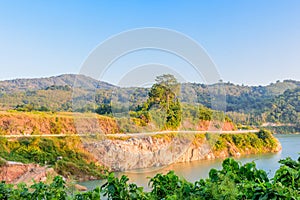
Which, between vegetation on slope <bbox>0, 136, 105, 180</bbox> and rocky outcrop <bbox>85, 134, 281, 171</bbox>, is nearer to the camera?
rocky outcrop <bbox>85, 134, 281, 171</bbox>

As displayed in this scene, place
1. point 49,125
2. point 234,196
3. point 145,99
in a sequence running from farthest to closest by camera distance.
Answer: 1. point 49,125
2. point 145,99
3. point 234,196

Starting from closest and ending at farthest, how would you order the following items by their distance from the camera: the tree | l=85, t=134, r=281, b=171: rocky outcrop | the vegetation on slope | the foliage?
the foliage → the tree → l=85, t=134, r=281, b=171: rocky outcrop → the vegetation on slope

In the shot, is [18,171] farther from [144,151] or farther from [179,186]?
[179,186]

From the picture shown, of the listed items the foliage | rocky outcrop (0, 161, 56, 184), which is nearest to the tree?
the foliage

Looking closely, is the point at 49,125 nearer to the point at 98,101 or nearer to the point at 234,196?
the point at 98,101

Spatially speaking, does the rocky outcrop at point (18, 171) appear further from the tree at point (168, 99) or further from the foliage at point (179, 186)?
the foliage at point (179, 186)

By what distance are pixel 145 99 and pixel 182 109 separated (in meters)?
0.95

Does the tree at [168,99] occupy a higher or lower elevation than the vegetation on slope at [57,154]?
higher

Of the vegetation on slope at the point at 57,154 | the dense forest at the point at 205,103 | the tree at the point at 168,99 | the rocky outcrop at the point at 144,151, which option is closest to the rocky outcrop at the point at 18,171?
the vegetation on slope at the point at 57,154

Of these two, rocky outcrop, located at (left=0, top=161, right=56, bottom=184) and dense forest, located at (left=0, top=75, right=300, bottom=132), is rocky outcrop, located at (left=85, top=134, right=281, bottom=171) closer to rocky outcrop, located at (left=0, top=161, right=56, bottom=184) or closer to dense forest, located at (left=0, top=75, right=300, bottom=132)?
dense forest, located at (left=0, top=75, right=300, bottom=132)

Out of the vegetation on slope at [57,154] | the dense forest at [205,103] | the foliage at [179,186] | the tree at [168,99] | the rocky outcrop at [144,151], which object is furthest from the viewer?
the vegetation on slope at [57,154]

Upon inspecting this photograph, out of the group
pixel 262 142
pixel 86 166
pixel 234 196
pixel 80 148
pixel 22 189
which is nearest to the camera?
pixel 234 196


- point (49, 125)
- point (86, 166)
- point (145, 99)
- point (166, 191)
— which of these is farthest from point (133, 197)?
point (49, 125)

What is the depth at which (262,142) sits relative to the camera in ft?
61.4
